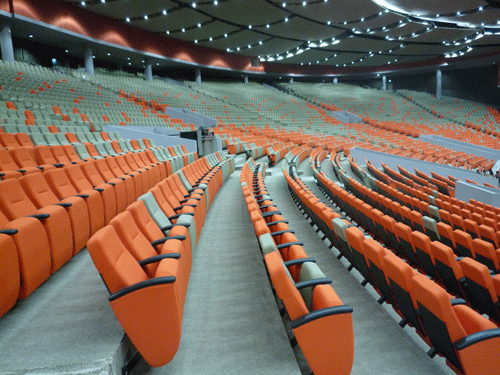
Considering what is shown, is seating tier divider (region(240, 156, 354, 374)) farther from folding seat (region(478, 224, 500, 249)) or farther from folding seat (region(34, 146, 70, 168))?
folding seat (region(34, 146, 70, 168))

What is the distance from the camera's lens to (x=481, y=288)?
88 cm

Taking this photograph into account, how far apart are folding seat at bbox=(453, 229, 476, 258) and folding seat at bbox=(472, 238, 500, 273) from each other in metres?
0.03

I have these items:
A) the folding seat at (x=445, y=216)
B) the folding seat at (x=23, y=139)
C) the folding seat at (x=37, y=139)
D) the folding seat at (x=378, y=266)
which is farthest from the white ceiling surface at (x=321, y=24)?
the folding seat at (x=378, y=266)

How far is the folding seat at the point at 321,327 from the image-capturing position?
0.54 m

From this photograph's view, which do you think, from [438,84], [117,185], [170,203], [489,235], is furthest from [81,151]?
[438,84]

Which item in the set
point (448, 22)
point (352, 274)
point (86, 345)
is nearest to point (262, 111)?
point (448, 22)

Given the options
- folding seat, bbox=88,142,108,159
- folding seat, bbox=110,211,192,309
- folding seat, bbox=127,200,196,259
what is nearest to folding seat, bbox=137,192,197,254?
folding seat, bbox=127,200,196,259

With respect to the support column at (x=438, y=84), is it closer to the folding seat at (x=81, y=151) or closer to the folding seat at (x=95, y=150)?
the folding seat at (x=95, y=150)

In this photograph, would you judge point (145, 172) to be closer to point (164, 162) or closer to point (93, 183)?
point (93, 183)

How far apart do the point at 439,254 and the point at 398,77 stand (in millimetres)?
12925

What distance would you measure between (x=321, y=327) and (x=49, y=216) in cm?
68

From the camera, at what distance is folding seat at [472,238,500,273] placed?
1146 millimetres

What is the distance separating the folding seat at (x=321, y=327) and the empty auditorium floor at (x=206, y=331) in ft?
0.20

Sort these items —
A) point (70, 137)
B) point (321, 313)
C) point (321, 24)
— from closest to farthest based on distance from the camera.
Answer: point (321, 313) → point (70, 137) → point (321, 24)
